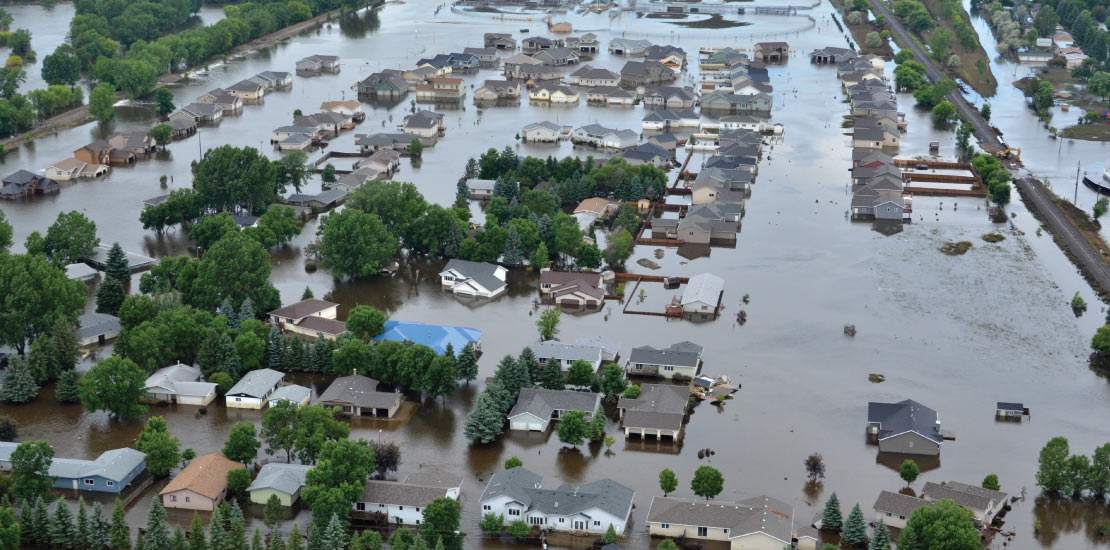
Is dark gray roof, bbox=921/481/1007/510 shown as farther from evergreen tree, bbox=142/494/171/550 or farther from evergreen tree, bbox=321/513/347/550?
evergreen tree, bbox=142/494/171/550

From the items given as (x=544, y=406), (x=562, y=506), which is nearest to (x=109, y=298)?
(x=544, y=406)

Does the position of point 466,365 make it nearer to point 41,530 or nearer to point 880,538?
point 41,530

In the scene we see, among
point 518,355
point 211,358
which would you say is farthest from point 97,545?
point 518,355

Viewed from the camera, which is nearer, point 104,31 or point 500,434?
point 500,434

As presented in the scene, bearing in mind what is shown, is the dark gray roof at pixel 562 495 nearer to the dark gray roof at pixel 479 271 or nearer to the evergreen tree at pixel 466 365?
the evergreen tree at pixel 466 365

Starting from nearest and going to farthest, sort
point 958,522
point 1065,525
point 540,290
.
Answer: point 958,522
point 1065,525
point 540,290

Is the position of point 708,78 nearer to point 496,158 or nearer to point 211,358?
point 496,158
